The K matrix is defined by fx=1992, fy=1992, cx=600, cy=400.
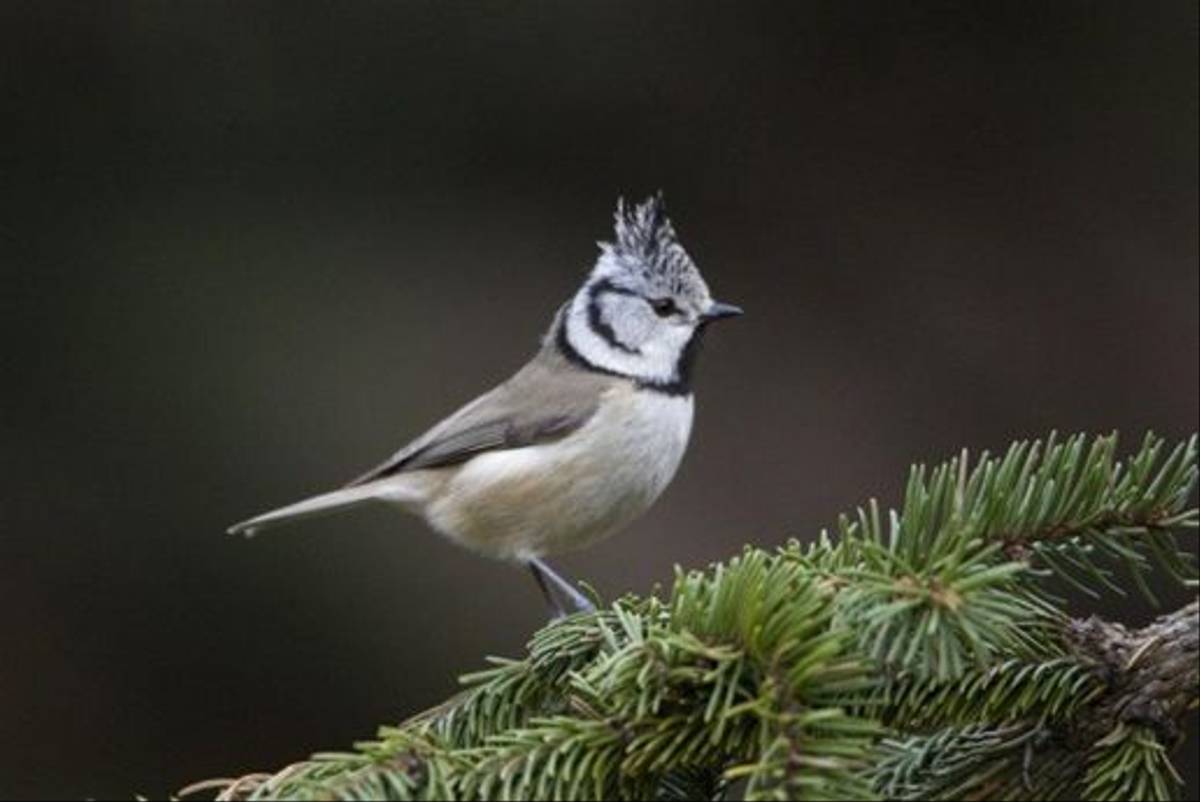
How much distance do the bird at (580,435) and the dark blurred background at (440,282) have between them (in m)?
1.40

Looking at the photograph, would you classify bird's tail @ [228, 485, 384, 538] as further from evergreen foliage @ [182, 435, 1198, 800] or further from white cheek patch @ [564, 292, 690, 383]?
evergreen foliage @ [182, 435, 1198, 800]

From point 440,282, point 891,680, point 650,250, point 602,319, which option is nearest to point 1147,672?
point 891,680

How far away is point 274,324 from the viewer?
202 inches

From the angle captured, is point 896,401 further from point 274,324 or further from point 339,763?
point 339,763

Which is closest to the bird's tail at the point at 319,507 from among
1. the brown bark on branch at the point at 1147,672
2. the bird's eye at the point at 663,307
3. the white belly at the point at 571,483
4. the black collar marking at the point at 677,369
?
the white belly at the point at 571,483

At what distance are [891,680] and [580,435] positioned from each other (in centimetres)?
181

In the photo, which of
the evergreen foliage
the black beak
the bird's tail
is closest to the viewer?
the evergreen foliage

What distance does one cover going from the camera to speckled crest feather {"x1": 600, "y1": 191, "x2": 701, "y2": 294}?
346cm

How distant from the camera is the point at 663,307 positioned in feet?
11.8

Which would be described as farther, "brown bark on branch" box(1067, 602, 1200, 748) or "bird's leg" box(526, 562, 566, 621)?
"bird's leg" box(526, 562, 566, 621)

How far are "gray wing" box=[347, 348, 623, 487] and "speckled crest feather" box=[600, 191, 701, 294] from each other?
201mm

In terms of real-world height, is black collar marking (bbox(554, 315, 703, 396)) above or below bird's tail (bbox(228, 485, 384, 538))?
above

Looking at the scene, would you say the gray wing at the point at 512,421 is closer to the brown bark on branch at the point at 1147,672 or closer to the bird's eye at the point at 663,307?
the bird's eye at the point at 663,307

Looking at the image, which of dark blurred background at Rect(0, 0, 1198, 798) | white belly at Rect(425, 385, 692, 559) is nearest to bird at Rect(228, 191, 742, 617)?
white belly at Rect(425, 385, 692, 559)
